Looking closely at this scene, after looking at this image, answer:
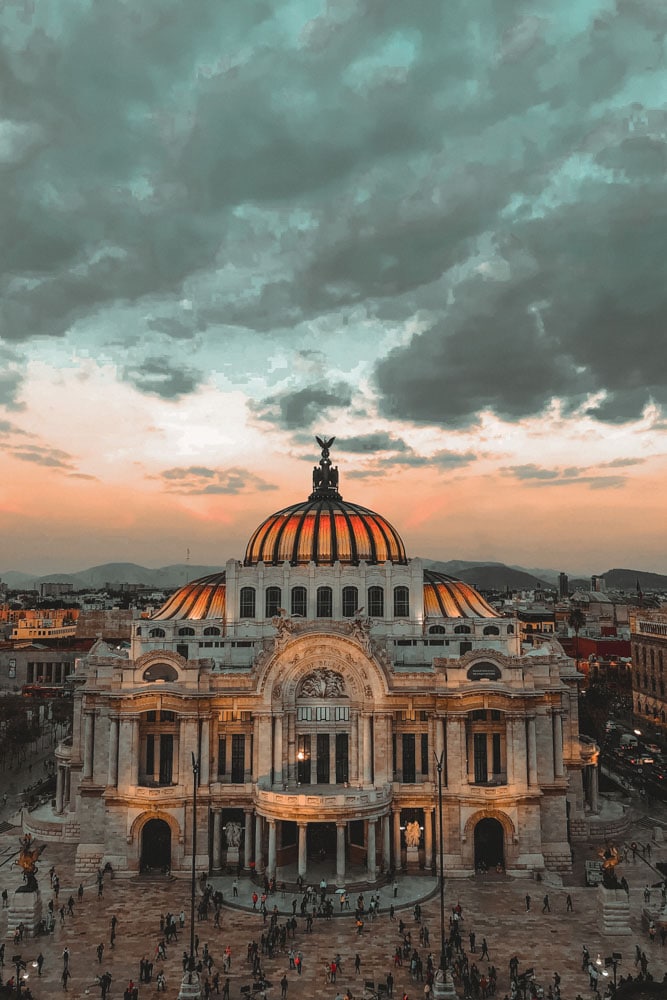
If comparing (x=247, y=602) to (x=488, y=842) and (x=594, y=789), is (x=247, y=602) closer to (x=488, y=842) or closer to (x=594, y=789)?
(x=488, y=842)

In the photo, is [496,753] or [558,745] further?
[558,745]

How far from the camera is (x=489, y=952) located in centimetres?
4775

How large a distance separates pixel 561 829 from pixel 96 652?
42042mm

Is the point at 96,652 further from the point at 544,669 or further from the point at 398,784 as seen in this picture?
the point at 544,669

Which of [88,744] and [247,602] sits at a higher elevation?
[247,602]

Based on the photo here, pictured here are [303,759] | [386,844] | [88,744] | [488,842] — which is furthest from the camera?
[88,744]

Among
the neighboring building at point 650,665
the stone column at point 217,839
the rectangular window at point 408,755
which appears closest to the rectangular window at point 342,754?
the rectangular window at point 408,755

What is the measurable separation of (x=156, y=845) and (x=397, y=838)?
18553 millimetres

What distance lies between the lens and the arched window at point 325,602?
76.4 m

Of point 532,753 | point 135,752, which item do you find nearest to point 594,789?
point 532,753

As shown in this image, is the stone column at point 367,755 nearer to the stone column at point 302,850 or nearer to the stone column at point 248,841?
the stone column at point 302,850

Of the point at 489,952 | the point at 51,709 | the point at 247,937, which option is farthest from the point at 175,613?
the point at 51,709

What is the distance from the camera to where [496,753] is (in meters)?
63.5

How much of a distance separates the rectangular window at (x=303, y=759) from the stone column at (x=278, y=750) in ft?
5.85
